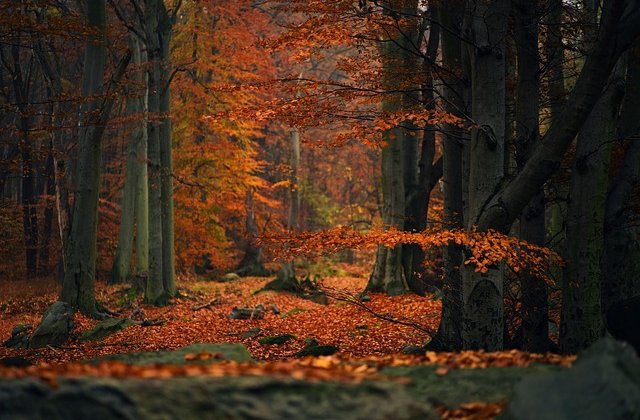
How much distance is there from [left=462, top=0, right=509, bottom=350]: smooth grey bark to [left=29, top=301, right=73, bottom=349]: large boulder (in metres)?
8.17

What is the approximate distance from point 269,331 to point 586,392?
9.56 meters

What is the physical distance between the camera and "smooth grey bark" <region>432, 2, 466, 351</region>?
29.5ft

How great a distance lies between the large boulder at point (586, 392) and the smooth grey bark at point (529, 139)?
4853 millimetres

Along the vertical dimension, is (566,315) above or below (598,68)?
below

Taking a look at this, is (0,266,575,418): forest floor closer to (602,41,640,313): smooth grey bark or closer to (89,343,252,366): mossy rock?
(89,343,252,366): mossy rock

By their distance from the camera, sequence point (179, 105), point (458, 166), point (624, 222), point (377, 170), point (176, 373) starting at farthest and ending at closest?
point (377, 170)
point (179, 105)
point (458, 166)
point (624, 222)
point (176, 373)

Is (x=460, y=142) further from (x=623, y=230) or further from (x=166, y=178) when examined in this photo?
(x=166, y=178)

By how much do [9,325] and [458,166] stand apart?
37.7 ft

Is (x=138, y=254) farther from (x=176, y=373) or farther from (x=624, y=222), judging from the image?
(x=176, y=373)

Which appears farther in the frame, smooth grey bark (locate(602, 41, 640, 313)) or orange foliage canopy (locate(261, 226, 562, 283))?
smooth grey bark (locate(602, 41, 640, 313))

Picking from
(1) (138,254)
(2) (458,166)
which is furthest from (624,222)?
(1) (138,254)

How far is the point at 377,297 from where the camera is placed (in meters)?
16.1

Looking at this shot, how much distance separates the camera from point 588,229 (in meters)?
8.12

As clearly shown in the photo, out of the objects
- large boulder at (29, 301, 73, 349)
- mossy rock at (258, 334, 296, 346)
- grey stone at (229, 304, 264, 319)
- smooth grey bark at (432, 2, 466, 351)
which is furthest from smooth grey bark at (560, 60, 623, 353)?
large boulder at (29, 301, 73, 349)
